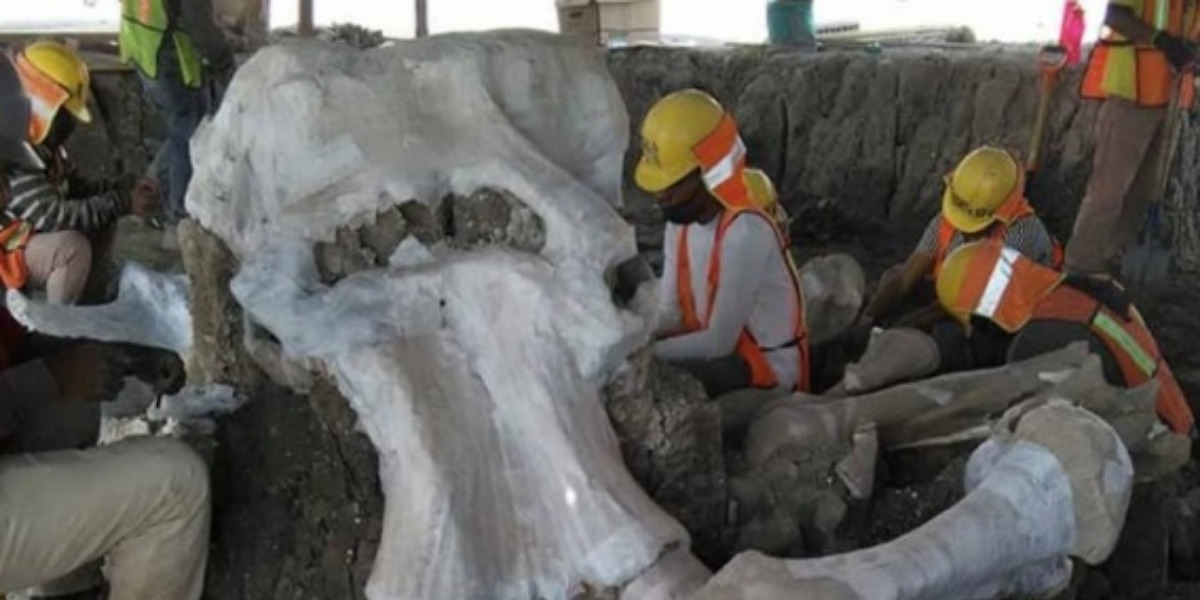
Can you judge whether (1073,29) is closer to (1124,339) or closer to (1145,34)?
(1145,34)

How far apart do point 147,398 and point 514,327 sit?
1.77 m

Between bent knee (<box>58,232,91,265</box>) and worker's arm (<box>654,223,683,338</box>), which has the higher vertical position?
worker's arm (<box>654,223,683,338</box>)

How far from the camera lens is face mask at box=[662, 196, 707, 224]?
4023 mm

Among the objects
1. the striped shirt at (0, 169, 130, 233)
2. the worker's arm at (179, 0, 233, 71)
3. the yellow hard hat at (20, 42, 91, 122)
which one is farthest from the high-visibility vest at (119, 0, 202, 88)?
the striped shirt at (0, 169, 130, 233)

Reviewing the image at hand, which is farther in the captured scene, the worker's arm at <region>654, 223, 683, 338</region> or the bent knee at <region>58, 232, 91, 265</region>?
the bent knee at <region>58, 232, 91, 265</region>

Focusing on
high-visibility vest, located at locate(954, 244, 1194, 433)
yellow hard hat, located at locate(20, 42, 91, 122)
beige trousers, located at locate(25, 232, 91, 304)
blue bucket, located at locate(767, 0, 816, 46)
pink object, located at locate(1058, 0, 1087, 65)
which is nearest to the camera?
high-visibility vest, located at locate(954, 244, 1194, 433)

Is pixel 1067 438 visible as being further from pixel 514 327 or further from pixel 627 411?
pixel 514 327

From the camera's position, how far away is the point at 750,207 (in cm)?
397

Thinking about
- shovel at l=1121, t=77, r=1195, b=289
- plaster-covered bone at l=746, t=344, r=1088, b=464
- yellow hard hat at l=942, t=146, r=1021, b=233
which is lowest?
shovel at l=1121, t=77, r=1195, b=289

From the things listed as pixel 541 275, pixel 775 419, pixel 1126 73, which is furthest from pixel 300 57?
pixel 1126 73

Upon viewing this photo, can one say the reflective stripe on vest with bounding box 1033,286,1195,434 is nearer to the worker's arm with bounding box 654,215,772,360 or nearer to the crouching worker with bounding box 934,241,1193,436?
the crouching worker with bounding box 934,241,1193,436

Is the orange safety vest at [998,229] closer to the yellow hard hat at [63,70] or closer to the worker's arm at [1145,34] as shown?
the worker's arm at [1145,34]

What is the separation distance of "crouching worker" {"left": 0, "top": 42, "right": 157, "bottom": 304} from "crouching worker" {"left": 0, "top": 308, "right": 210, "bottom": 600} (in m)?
2.32

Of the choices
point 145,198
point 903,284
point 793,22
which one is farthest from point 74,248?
point 793,22
